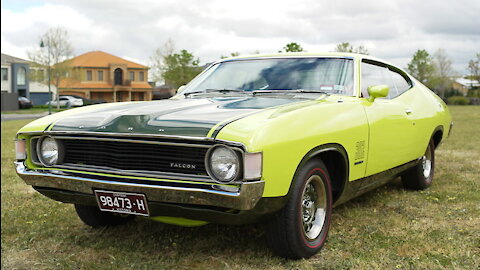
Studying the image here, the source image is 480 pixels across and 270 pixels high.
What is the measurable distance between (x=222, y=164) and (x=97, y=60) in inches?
2334

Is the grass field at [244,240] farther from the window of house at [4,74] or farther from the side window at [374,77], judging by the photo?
the window of house at [4,74]

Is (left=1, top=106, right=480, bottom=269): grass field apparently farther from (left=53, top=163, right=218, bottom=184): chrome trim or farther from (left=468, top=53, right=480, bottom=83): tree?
(left=468, top=53, right=480, bottom=83): tree

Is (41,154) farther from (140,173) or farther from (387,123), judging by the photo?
(387,123)

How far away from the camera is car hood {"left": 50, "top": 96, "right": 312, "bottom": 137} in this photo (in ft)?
10.2

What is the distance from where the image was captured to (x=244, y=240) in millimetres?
3941

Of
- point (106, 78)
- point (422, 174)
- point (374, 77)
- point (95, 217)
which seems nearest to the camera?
point (95, 217)

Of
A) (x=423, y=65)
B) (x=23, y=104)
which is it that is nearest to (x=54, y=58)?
(x=23, y=104)

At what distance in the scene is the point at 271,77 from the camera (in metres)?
4.54


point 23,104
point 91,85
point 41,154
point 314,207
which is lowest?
point 23,104

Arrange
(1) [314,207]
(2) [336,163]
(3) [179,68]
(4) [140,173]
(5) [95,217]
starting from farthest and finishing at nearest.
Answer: (3) [179,68]
(5) [95,217]
(2) [336,163]
(1) [314,207]
(4) [140,173]

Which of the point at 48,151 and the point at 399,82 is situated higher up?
the point at 399,82

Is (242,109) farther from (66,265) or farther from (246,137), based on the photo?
(66,265)

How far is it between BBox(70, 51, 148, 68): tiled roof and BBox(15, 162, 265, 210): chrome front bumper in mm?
56954

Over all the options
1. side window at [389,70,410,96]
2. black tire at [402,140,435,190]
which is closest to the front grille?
side window at [389,70,410,96]
